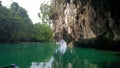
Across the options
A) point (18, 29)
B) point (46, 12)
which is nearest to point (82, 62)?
point (46, 12)

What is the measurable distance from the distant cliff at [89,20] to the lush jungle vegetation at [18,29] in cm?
1485

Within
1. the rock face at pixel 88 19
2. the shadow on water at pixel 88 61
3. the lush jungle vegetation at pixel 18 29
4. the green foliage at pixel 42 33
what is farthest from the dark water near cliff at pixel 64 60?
the green foliage at pixel 42 33

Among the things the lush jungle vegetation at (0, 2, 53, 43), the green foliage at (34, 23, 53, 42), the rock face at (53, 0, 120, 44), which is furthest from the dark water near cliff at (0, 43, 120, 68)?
the green foliage at (34, 23, 53, 42)

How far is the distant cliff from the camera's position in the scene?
19081mm

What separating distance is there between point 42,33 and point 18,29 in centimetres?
1591

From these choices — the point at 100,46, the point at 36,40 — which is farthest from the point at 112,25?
the point at 36,40

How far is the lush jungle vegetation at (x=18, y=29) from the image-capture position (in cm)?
5831

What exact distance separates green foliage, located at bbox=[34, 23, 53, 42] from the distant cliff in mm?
29229

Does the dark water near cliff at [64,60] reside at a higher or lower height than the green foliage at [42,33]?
lower

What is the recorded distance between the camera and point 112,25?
21125 millimetres

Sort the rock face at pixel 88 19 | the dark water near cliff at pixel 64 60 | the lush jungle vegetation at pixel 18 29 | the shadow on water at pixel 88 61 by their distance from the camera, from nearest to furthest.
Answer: the shadow on water at pixel 88 61, the dark water near cliff at pixel 64 60, the rock face at pixel 88 19, the lush jungle vegetation at pixel 18 29

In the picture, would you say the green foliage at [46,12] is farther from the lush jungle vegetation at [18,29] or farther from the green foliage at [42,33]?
the green foliage at [42,33]

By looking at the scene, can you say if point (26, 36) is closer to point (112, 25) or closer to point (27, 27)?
point (27, 27)

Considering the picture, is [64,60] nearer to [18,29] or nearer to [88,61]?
[88,61]
